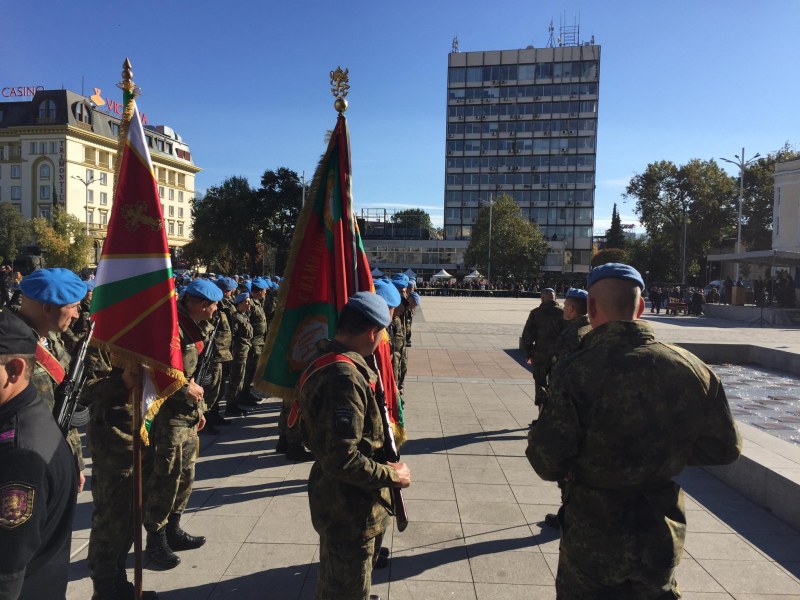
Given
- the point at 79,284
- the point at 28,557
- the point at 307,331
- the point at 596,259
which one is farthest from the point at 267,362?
the point at 596,259

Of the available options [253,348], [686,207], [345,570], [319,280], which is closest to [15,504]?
[345,570]

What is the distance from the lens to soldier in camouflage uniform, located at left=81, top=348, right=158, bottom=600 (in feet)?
11.2

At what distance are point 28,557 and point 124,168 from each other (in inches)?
106

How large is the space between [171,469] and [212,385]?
3002mm

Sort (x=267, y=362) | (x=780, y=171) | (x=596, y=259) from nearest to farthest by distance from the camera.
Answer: (x=267, y=362), (x=780, y=171), (x=596, y=259)

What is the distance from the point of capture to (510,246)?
2228 inches

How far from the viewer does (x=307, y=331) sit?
12.5 ft

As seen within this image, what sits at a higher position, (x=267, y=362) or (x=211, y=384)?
(x=267, y=362)

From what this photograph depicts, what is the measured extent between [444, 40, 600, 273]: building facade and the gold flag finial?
255 ft

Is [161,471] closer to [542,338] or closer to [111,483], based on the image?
[111,483]

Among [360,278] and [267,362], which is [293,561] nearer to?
[267,362]

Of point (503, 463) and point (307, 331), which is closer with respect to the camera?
point (307, 331)

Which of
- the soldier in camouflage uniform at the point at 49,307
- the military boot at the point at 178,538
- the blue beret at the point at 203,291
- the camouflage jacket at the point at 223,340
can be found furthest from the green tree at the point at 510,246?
Answer: the soldier in camouflage uniform at the point at 49,307

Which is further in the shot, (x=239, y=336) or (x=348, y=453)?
(x=239, y=336)
